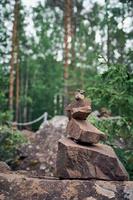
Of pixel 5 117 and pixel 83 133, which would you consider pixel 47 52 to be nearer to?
pixel 5 117

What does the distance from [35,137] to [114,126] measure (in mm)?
6854

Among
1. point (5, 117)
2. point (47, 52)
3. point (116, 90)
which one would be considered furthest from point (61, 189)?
point (47, 52)

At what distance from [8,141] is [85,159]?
22.0 feet

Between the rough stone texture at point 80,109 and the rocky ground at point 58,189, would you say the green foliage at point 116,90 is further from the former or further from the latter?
the rocky ground at point 58,189

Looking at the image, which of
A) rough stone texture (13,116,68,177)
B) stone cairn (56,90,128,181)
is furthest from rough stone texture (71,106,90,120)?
rough stone texture (13,116,68,177)

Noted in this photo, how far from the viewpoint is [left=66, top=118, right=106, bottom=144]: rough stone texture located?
24.7ft

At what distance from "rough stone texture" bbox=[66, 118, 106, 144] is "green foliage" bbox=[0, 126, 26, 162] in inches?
223

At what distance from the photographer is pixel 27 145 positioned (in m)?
15.6

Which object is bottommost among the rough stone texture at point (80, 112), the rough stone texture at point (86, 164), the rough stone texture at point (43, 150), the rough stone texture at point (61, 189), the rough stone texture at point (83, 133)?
the rough stone texture at point (43, 150)

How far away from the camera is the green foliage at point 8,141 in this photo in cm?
1331

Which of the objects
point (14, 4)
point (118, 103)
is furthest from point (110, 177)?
point (14, 4)

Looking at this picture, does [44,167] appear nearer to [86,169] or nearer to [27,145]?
[27,145]

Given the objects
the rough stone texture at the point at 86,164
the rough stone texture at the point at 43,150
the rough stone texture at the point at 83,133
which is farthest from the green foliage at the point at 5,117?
the rough stone texture at the point at 86,164

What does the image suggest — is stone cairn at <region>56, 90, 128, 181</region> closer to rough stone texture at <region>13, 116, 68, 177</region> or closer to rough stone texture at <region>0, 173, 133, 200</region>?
rough stone texture at <region>0, 173, 133, 200</region>
